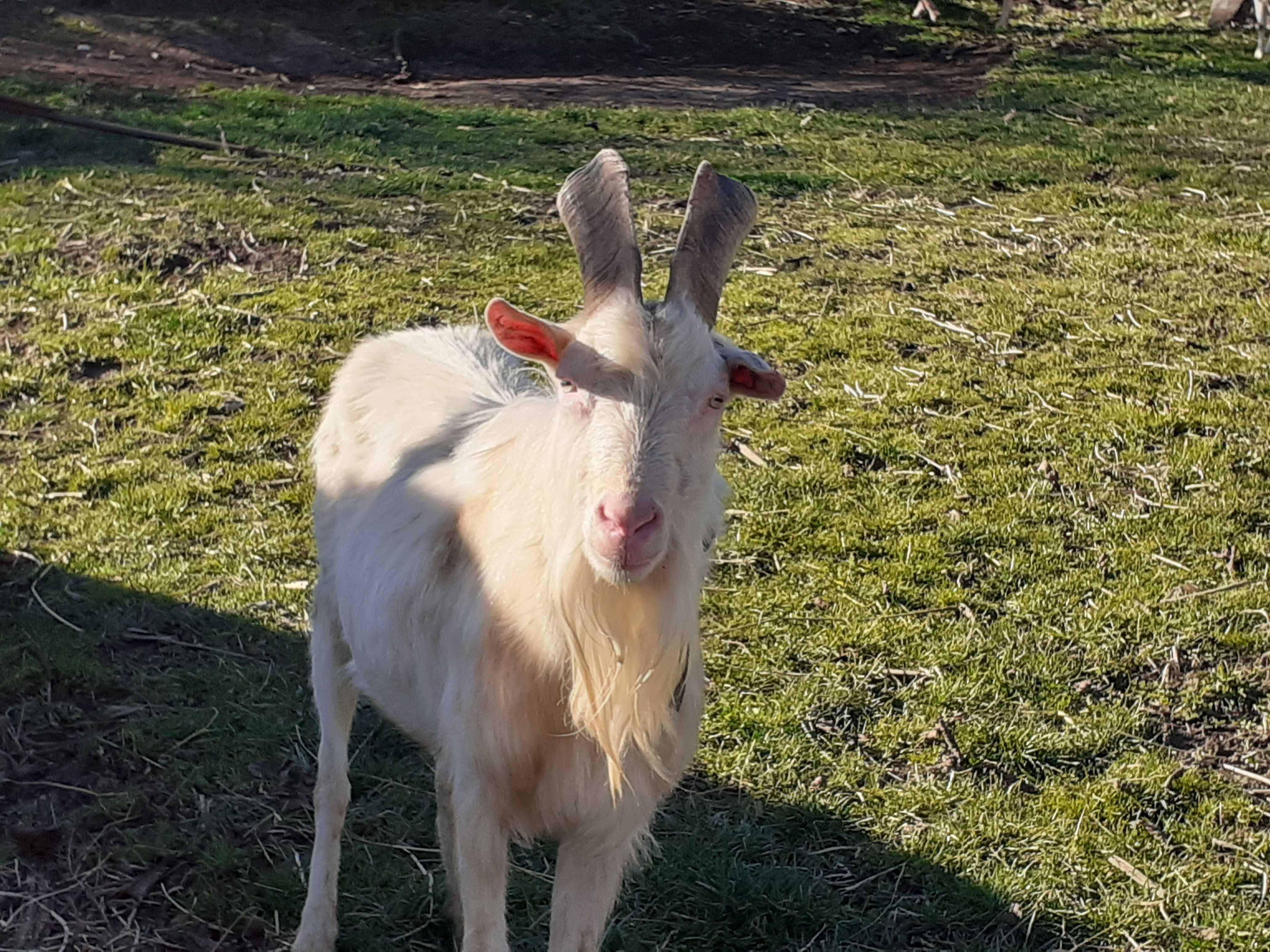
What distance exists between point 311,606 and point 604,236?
5.79 ft

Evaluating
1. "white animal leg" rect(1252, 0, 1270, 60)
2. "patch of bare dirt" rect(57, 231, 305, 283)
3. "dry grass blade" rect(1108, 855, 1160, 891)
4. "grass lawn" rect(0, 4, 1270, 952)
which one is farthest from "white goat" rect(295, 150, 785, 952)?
"white animal leg" rect(1252, 0, 1270, 60)

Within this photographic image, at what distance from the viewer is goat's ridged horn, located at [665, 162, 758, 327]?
3.39 m

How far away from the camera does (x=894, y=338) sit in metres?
8.55

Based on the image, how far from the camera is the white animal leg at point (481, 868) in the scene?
352 cm

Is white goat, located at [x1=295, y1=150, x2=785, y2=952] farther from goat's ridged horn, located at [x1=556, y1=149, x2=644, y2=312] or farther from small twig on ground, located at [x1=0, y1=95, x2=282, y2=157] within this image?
small twig on ground, located at [x1=0, y1=95, x2=282, y2=157]

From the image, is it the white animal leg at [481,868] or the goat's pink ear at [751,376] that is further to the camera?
the white animal leg at [481,868]

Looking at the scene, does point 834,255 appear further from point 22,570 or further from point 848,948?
point 848,948

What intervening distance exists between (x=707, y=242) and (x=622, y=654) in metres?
0.96

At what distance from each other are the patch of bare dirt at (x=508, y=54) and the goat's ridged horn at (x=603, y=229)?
11.1 metres

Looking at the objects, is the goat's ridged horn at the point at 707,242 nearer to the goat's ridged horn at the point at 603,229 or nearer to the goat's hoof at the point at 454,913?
the goat's ridged horn at the point at 603,229

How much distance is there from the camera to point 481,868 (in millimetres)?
3523

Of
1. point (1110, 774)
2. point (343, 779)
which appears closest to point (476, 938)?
point (343, 779)

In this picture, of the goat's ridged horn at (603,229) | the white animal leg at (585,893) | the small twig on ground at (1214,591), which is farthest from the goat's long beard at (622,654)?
the small twig on ground at (1214,591)

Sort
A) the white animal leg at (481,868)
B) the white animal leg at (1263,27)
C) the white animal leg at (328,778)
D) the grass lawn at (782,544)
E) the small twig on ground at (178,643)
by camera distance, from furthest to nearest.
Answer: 1. the white animal leg at (1263,27)
2. the small twig on ground at (178,643)
3. the grass lawn at (782,544)
4. the white animal leg at (328,778)
5. the white animal leg at (481,868)
